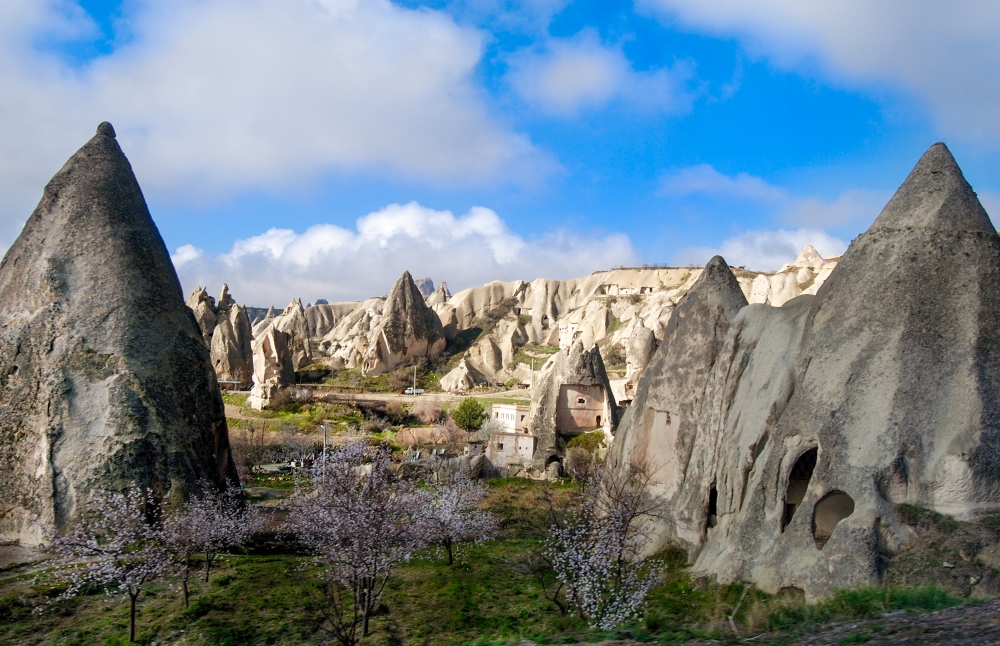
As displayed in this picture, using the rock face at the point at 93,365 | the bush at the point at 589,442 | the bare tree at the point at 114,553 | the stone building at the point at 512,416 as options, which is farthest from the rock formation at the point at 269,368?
the bare tree at the point at 114,553

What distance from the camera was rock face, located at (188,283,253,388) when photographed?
44.6 metres

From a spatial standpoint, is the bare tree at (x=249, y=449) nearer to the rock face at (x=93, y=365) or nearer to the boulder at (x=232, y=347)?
the rock face at (x=93, y=365)

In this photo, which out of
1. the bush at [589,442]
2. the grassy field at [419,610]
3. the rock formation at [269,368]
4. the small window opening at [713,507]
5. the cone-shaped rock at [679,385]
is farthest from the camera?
the rock formation at [269,368]

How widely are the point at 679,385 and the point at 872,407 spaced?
5016 millimetres

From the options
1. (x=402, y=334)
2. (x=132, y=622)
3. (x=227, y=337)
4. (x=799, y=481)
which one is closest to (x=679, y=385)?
(x=799, y=481)

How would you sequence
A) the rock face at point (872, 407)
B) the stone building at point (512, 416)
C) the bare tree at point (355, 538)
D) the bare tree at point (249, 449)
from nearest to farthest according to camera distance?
the rock face at point (872, 407) → the bare tree at point (355, 538) → the bare tree at point (249, 449) → the stone building at point (512, 416)

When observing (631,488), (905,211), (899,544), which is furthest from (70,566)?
(905,211)

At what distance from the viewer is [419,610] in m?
11.6

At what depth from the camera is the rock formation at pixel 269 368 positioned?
40219 millimetres

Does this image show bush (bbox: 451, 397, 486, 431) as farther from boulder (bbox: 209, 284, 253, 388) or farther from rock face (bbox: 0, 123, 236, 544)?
rock face (bbox: 0, 123, 236, 544)

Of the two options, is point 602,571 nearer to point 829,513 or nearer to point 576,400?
point 829,513

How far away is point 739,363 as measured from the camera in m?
11.9

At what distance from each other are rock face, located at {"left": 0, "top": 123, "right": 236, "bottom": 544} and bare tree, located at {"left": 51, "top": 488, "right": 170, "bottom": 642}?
2.04 feet

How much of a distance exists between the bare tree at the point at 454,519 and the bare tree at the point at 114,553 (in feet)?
15.2
